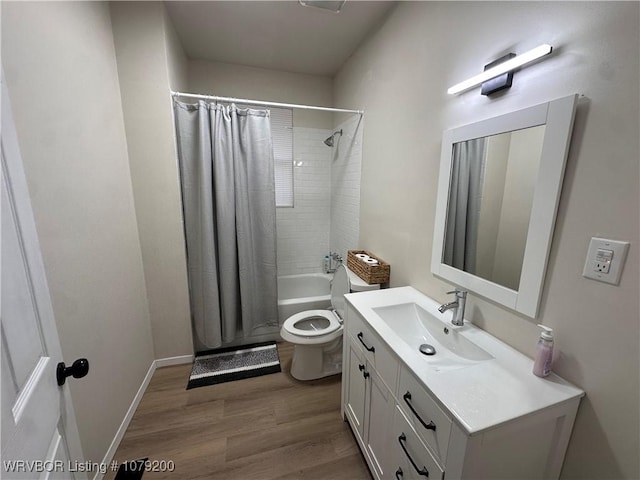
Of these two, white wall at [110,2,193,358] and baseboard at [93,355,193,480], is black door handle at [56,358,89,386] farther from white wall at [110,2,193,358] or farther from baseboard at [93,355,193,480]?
white wall at [110,2,193,358]

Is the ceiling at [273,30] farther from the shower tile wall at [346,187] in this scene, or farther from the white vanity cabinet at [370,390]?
the white vanity cabinet at [370,390]

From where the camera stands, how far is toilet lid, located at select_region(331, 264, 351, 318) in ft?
6.49

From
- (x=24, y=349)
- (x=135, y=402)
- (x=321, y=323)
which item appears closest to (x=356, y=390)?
(x=321, y=323)

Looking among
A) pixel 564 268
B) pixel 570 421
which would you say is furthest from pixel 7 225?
pixel 570 421

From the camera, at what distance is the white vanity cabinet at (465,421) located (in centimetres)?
71

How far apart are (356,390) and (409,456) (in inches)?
19.4

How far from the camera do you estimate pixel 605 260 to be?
737 millimetres

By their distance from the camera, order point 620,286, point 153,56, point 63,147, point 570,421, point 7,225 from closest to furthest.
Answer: point 7,225
point 620,286
point 570,421
point 63,147
point 153,56

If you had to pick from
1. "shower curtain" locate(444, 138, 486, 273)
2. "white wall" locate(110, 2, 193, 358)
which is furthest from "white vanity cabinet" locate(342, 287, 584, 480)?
"white wall" locate(110, 2, 193, 358)

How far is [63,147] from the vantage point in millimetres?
1082

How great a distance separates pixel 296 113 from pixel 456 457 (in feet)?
9.56

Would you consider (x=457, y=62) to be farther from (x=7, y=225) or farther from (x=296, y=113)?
(x=296, y=113)

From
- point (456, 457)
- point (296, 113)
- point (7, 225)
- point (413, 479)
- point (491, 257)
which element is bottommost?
point (413, 479)

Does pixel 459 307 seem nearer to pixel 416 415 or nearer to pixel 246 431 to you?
pixel 416 415
